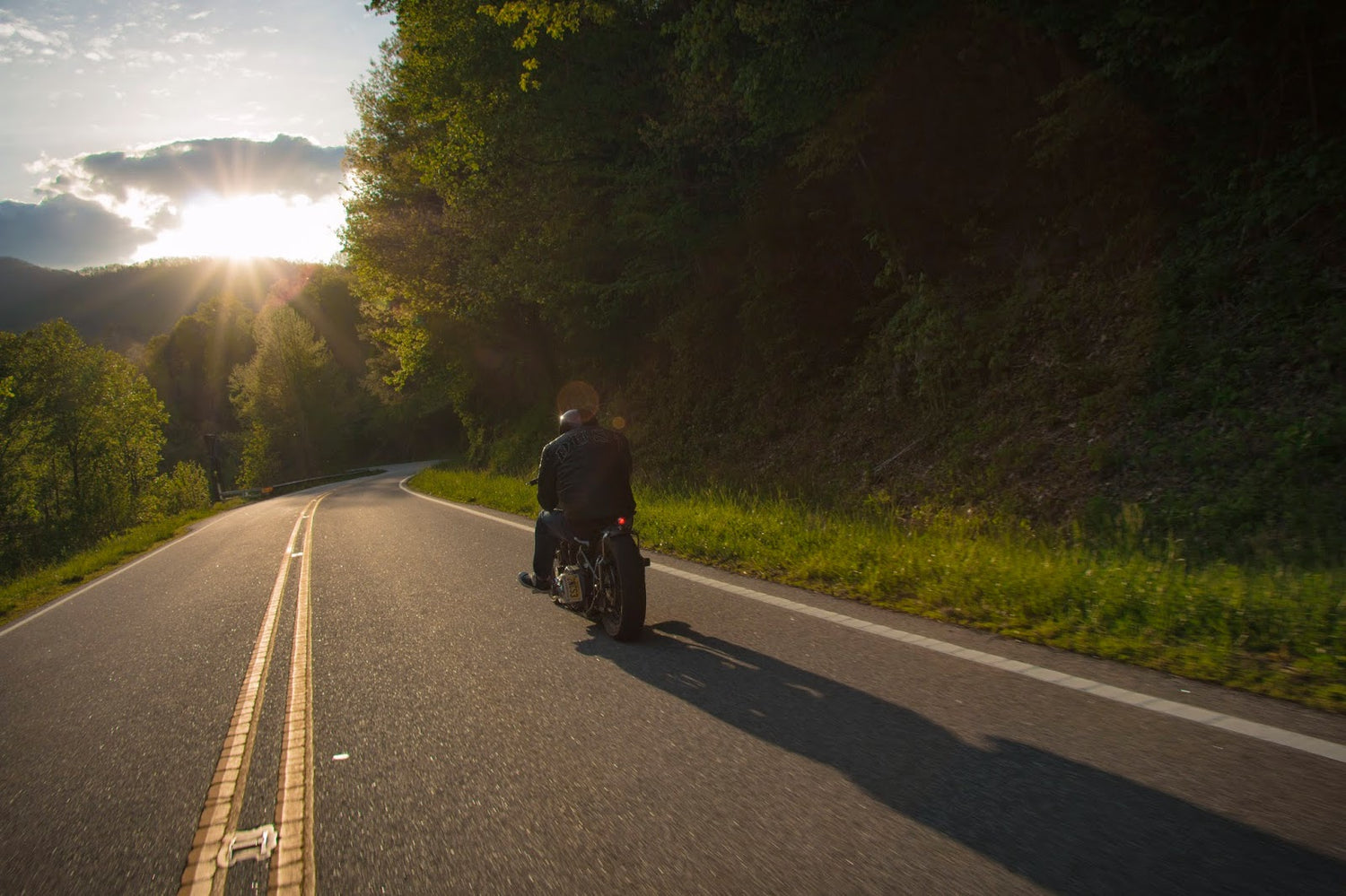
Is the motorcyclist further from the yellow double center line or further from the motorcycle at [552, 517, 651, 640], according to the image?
the yellow double center line

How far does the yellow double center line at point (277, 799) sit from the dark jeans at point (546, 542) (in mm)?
1895

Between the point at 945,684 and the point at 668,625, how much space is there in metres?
2.42

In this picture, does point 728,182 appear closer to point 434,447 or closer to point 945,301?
point 945,301

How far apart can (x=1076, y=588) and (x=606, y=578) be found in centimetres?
316

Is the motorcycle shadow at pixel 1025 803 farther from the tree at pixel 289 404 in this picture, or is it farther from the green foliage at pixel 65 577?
the tree at pixel 289 404

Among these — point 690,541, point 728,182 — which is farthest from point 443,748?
point 728,182

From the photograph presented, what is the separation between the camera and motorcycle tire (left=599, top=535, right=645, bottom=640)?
584cm

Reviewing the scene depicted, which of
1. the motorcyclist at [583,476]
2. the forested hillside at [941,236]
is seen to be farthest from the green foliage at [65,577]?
the forested hillside at [941,236]

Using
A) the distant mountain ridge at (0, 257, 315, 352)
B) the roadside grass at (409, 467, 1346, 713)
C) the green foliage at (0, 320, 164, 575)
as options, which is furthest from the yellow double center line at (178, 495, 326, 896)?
the distant mountain ridge at (0, 257, 315, 352)

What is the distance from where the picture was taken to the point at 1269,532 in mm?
7141

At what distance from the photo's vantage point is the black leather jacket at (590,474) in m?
6.41

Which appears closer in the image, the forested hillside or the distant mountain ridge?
the forested hillside

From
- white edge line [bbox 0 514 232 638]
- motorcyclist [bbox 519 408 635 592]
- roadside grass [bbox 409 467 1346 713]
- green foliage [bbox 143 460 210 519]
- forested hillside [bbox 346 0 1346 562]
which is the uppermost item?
forested hillside [bbox 346 0 1346 562]

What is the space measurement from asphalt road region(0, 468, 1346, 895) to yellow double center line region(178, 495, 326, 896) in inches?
0.7
